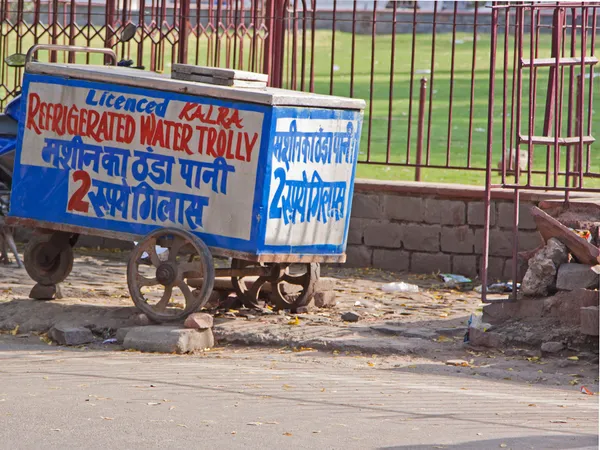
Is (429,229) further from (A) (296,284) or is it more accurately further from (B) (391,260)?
(A) (296,284)

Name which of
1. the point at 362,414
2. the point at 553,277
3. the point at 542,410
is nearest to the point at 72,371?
the point at 362,414

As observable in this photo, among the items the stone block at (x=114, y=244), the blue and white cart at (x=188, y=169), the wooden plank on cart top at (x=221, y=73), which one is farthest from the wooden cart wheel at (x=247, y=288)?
the stone block at (x=114, y=244)

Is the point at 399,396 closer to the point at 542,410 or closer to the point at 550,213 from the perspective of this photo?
the point at 542,410

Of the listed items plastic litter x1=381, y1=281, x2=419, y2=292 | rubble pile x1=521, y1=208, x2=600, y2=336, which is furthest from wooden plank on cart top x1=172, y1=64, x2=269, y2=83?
plastic litter x1=381, y1=281, x2=419, y2=292

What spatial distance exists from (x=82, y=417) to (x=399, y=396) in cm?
173

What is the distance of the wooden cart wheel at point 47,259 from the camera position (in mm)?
8914

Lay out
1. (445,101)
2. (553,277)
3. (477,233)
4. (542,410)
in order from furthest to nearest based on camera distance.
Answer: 1. (445,101)
2. (477,233)
3. (553,277)
4. (542,410)

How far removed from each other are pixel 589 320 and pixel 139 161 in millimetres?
3224

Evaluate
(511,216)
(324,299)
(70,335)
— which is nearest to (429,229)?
(511,216)

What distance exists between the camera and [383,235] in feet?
36.3

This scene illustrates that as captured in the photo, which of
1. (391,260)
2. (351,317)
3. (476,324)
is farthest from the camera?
(391,260)

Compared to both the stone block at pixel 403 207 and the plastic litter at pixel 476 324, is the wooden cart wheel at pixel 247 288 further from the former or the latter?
the stone block at pixel 403 207

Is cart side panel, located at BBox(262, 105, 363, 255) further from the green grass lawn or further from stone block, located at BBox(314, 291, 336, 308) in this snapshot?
the green grass lawn

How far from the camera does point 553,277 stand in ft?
26.1
